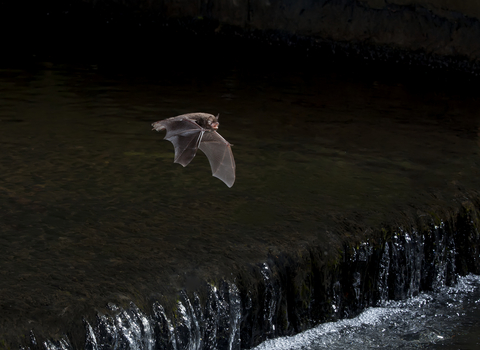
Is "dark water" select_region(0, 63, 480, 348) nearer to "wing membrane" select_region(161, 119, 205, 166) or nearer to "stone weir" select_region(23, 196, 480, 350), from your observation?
"stone weir" select_region(23, 196, 480, 350)

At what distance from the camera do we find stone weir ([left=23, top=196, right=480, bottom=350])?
309 centimetres

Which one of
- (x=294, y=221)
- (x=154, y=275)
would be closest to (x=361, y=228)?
(x=294, y=221)

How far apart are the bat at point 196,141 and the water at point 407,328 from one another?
105 centimetres

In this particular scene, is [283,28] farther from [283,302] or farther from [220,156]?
[283,302]

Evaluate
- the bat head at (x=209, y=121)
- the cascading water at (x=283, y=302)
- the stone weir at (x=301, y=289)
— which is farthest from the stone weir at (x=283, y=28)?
the bat head at (x=209, y=121)

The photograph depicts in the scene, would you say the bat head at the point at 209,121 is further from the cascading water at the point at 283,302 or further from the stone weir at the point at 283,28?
the stone weir at the point at 283,28

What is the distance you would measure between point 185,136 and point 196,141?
86 millimetres

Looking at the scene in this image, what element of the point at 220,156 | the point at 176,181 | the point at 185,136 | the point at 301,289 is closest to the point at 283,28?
the point at 176,181

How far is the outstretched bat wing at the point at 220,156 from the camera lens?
4.16 meters

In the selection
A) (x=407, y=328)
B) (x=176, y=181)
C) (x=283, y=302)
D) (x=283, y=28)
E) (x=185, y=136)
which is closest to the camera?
(x=283, y=302)

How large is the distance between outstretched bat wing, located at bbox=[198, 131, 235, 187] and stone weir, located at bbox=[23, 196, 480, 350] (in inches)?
28.2

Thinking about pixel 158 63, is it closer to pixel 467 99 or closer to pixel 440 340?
pixel 467 99

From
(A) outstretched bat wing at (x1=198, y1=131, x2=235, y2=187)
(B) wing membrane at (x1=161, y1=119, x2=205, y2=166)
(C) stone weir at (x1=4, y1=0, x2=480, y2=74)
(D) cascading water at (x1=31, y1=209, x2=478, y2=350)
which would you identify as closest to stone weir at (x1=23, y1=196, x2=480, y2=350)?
(D) cascading water at (x1=31, y1=209, x2=478, y2=350)

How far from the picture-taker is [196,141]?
4047mm
